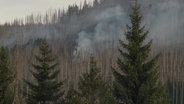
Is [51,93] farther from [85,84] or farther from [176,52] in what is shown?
[176,52]

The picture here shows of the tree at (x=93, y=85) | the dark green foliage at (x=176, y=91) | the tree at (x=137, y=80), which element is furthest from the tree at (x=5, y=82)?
the dark green foliage at (x=176, y=91)

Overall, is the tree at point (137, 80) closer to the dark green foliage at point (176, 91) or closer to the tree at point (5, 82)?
the tree at point (5, 82)

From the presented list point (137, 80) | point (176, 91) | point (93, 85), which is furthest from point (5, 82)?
point (176, 91)

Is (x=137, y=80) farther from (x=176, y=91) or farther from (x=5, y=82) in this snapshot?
(x=176, y=91)

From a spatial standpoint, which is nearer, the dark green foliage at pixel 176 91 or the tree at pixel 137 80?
the tree at pixel 137 80

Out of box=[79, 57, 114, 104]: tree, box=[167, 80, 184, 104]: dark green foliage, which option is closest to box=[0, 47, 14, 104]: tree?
box=[79, 57, 114, 104]: tree

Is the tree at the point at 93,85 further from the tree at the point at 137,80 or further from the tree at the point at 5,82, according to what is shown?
the tree at the point at 137,80

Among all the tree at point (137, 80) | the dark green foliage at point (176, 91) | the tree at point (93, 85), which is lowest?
the dark green foliage at point (176, 91)

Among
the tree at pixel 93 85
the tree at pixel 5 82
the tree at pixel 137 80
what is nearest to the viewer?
the tree at pixel 137 80

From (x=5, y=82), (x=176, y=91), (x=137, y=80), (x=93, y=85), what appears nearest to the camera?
(x=137, y=80)

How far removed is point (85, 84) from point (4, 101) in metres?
15.8

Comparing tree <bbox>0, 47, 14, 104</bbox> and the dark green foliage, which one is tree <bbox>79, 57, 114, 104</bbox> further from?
the dark green foliage

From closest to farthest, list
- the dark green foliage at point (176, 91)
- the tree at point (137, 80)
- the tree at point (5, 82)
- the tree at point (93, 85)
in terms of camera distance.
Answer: the tree at point (137, 80) < the tree at point (5, 82) < the tree at point (93, 85) < the dark green foliage at point (176, 91)

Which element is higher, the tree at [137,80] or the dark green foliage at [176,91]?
the tree at [137,80]
